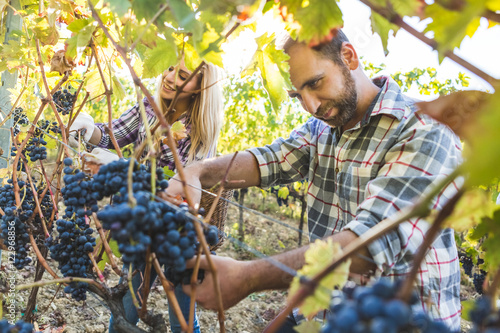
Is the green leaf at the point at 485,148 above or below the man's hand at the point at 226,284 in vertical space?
above

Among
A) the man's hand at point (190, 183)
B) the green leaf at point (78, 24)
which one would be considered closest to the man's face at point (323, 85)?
the man's hand at point (190, 183)

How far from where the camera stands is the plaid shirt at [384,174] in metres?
1.16

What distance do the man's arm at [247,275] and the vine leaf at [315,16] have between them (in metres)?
0.55

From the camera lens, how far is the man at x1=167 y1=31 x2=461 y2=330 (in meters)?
1.04

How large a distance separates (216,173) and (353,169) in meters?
0.66

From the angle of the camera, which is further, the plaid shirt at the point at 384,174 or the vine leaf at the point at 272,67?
the plaid shirt at the point at 384,174

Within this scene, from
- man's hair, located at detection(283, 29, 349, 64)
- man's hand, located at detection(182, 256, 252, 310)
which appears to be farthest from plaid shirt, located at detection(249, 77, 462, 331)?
man's hand, located at detection(182, 256, 252, 310)

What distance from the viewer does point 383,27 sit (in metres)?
0.81

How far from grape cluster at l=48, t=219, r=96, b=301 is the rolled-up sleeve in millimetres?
1036

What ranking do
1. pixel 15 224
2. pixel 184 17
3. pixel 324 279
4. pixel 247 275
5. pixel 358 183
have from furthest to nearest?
pixel 358 183
pixel 15 224
pixel 247 275
pixel 184 17
pixel 324 279

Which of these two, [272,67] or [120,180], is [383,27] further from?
[120,180]

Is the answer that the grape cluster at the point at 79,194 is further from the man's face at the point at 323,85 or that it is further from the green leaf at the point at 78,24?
the man's face at the point at 323,85

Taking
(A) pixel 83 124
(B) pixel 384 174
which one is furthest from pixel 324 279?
(A) pixel 83 124

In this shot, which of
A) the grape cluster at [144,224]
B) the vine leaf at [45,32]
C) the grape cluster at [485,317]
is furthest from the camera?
the vine leaf at [45,32]
